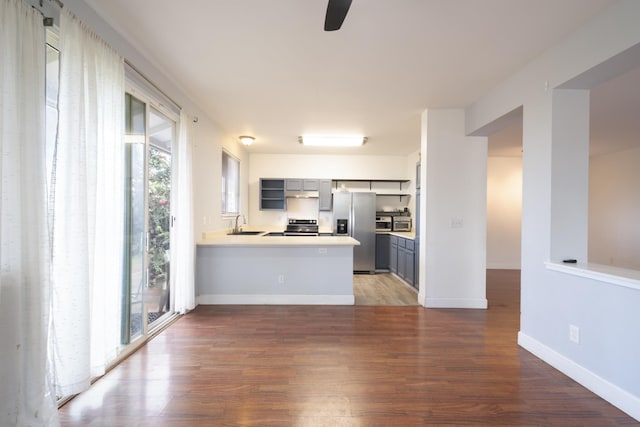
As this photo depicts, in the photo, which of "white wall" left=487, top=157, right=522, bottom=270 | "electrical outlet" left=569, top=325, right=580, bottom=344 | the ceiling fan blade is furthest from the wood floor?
"white wall" left=487, top=157, right=522, bottom=270

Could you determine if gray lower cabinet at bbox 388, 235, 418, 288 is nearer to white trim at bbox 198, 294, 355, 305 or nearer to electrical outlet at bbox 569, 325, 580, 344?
white trim at bbox 198, 294, 355, 305

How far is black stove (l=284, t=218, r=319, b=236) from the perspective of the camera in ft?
20.8

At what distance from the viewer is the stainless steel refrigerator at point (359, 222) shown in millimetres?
6297

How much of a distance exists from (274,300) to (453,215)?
9.17 feet

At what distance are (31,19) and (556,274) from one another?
Answer: 4.03 m

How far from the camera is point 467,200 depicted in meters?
3.91

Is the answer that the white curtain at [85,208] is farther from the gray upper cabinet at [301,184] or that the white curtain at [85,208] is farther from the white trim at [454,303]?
the gray upper cabinet at [301,184]

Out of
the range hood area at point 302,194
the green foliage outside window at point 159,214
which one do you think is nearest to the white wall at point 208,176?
the green foliage outside window at point 159,214

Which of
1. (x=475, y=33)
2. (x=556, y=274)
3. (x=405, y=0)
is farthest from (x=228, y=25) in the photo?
(x=556, y=274)

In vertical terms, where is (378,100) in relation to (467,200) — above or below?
above

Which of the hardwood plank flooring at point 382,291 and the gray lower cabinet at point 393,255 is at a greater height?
the gray lower cabinet at point 393,255

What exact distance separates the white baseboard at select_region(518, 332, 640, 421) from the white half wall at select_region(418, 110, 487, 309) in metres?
1.19

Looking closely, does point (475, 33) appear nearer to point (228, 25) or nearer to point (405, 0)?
point (405, 0)

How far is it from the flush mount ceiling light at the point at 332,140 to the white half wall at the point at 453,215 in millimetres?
1592
